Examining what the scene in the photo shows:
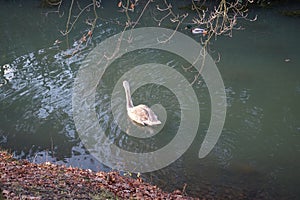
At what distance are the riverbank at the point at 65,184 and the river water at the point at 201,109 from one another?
3.07 ft

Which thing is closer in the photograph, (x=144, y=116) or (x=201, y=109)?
(x=144, y=116)

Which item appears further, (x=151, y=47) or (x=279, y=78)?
(x=151, y=47)

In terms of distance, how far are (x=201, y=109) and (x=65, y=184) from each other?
6.47m

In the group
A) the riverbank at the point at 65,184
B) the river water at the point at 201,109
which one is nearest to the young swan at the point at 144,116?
the river water at the point at 201,109

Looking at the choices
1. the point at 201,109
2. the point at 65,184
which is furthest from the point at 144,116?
the point at 65,184

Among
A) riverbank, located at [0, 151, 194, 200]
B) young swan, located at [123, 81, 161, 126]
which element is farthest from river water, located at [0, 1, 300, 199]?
riverbank, located at [0, 151, 194, 200]

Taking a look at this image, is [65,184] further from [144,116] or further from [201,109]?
[201,109]

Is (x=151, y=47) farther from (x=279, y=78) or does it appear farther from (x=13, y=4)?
(x=13, y=4)

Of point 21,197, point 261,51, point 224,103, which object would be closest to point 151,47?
point 261,51

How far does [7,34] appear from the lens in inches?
858

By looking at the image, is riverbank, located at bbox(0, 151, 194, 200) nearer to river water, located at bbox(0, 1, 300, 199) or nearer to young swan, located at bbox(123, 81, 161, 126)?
river water, located at bbox(0, 1, 300, 199)

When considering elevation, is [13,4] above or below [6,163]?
above

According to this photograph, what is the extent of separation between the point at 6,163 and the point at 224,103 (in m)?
7.52

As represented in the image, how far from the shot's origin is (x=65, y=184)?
7.30 m
